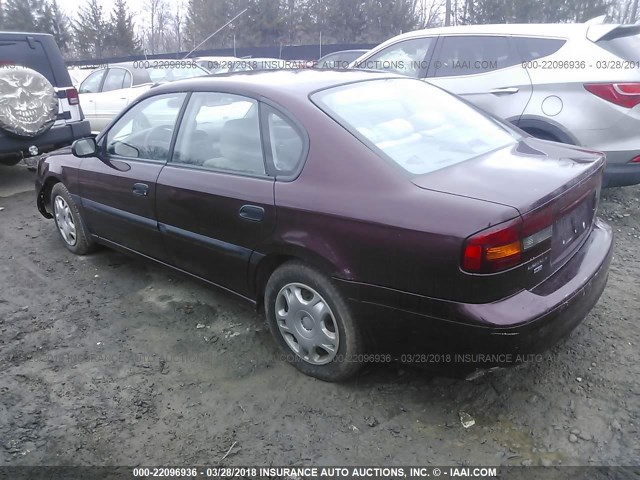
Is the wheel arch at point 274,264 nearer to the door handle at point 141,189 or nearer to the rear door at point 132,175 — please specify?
the rear door at point 132,175

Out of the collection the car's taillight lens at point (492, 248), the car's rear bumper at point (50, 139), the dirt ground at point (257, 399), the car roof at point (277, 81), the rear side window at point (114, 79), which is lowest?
the dirt ground at point (257, 399)

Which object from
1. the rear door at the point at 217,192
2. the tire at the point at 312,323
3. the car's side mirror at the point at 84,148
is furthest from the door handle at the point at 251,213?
the car's side mirror at the point at 84,148

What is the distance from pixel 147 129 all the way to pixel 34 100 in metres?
3.20

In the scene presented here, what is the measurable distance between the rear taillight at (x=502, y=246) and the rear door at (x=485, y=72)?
10.9 feet

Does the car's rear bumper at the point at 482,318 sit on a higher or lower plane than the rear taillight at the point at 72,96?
lower

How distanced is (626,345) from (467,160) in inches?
59.0

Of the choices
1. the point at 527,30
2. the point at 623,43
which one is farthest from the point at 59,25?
the point at 623,43

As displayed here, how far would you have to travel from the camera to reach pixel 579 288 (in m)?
2.48

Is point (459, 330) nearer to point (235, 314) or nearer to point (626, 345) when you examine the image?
point (626, 345)

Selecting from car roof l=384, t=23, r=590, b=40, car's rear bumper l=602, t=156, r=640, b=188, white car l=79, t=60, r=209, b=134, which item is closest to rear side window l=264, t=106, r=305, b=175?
car's rear bumper l=602, t=156, r=640, b=188

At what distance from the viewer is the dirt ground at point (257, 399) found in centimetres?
244

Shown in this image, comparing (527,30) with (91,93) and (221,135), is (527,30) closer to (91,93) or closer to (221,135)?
(221,135)

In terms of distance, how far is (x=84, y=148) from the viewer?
13.3 ft

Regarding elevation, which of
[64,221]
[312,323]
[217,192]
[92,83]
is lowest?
[64,221]
